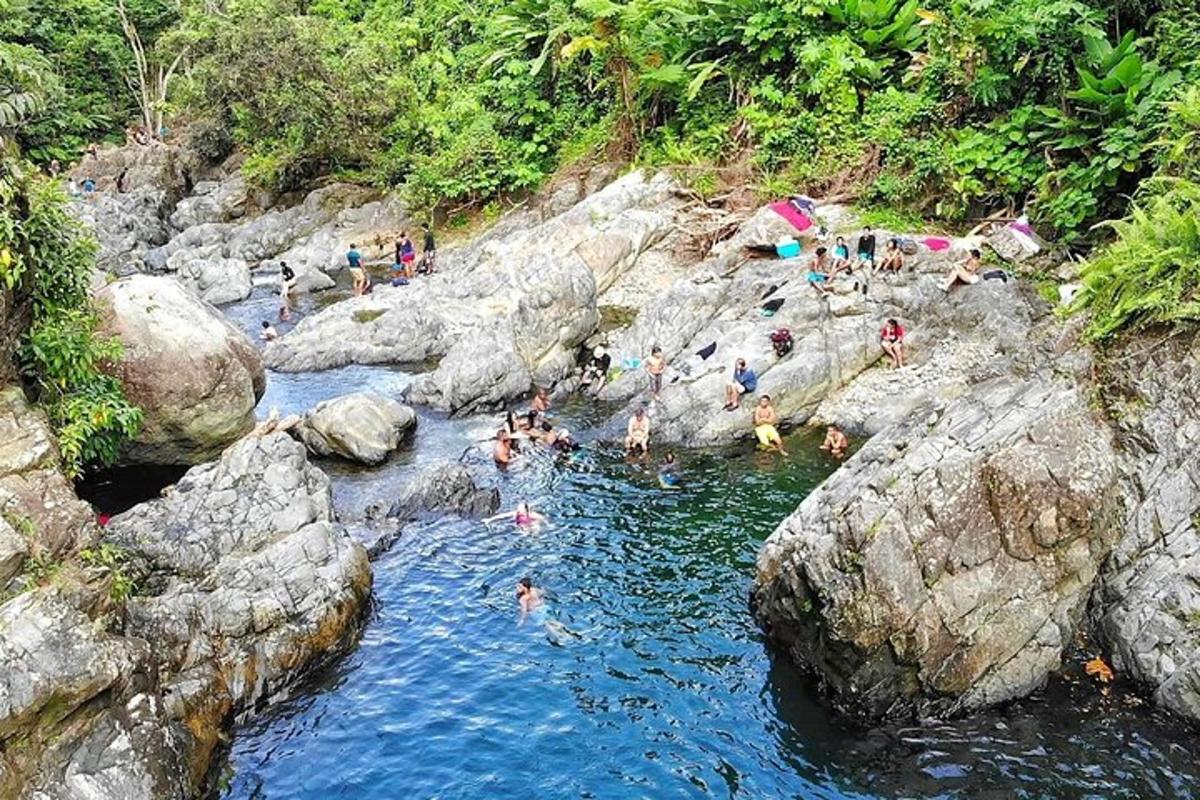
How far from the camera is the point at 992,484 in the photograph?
44.7 feet

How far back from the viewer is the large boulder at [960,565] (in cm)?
1317

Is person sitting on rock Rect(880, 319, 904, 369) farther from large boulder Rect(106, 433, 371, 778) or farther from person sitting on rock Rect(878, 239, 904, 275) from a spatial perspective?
large boulder Rect(106, 433, 371, 778)

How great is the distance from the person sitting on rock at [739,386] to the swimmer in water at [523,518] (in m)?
6.68

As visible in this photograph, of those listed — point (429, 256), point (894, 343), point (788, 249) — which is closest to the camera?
point (894, 343)

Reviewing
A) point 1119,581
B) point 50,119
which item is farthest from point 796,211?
point 50,119

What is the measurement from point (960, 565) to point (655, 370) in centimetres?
1320

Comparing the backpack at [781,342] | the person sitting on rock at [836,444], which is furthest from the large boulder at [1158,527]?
the backpack at [781,342]

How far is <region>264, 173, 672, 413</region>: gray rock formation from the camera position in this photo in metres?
27.4

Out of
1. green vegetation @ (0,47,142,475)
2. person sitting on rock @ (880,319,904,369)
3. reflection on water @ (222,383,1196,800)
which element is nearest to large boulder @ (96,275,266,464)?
green vegetation @ (0,47,142,475)

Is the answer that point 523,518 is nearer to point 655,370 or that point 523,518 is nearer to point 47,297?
point 655,370

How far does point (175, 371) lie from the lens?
66.4ft

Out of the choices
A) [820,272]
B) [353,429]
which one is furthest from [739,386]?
[353,429]

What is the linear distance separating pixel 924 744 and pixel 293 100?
43024 mm

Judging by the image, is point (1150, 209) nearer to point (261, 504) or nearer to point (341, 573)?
point (341, 573)
